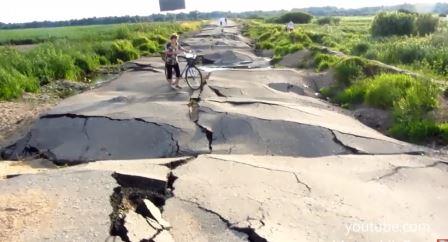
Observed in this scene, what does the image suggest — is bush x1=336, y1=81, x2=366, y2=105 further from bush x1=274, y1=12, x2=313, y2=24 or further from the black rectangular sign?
bush x1=274, y1=12, x2=313, y2=24

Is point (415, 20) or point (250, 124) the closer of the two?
point (250, 124)

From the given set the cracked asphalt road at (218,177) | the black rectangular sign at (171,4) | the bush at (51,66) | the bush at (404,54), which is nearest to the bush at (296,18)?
the bush at (404,54)

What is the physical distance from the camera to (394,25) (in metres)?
38.1

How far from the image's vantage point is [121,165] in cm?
630

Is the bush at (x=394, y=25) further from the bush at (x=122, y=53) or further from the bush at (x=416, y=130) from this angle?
the bush at (x=416, y=130)

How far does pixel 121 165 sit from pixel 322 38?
28038 millimetres

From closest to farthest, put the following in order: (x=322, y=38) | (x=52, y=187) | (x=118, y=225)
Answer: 1. (x=118, y=225)
2. (x=52, y=187)
3. (x=322, y=38)

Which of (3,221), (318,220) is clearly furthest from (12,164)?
(318,220)

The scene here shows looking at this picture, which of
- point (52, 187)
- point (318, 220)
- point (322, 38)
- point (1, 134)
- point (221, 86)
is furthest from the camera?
point (322, 38)

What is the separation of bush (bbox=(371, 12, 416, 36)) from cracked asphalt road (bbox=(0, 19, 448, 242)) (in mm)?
30198

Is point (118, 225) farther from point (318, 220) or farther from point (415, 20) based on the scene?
point (415, 20)

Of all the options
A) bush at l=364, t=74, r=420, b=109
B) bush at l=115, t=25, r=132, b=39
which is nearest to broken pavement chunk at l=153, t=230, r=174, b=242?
bush at l=364, t=74, r=420, b=109

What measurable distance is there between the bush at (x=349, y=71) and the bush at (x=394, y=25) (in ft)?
83.2

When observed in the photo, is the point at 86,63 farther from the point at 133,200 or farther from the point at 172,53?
the point at 133,200
